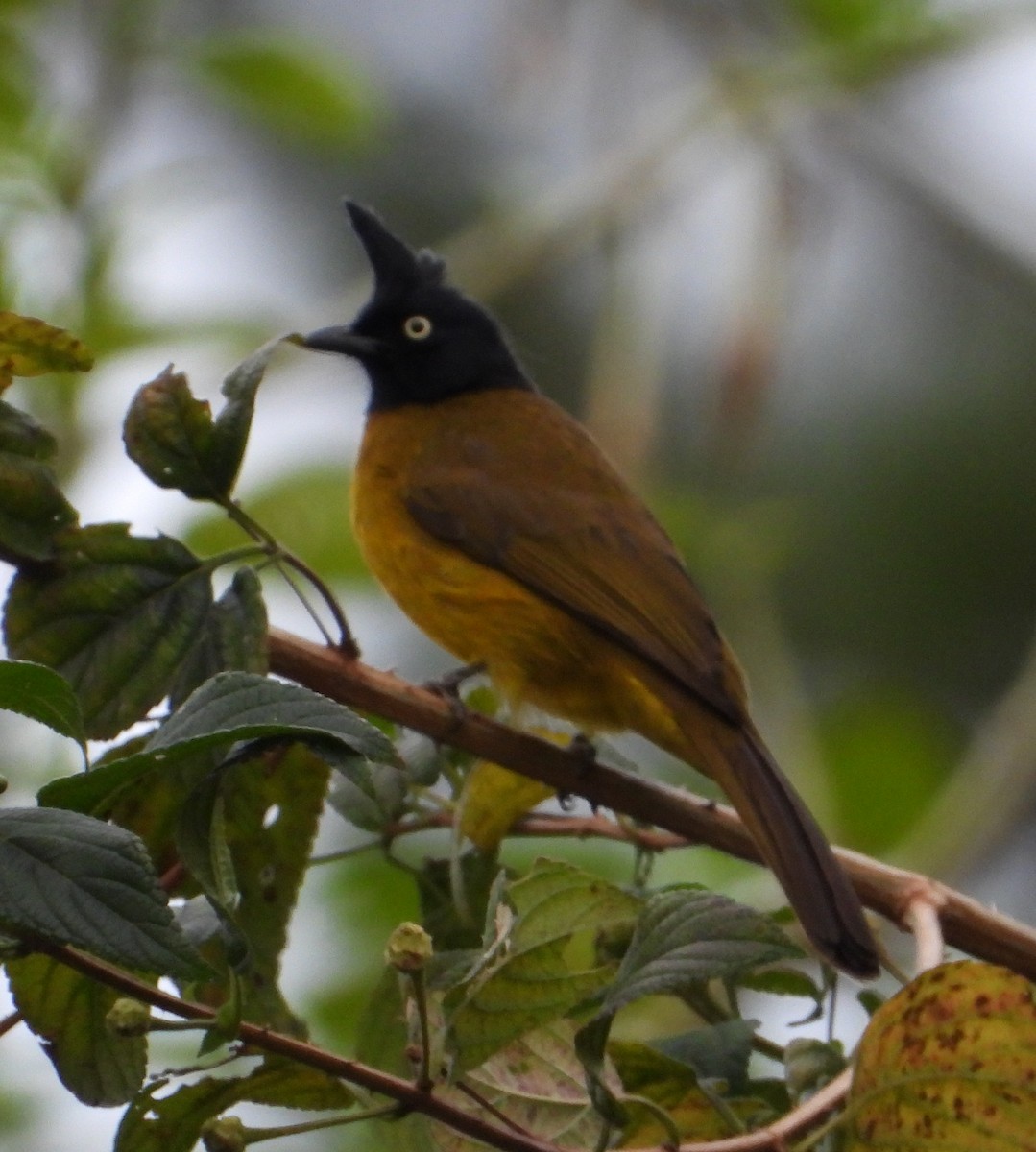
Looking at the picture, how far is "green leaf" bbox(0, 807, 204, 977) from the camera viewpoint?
136 cm

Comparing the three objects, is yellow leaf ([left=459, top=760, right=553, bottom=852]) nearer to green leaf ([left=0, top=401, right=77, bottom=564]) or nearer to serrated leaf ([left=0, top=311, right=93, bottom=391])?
green leaf ([left=0, top=401, right=77, bottom=564])

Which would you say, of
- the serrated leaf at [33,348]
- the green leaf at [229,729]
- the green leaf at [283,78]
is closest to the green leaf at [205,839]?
the green leaf at [229,729]

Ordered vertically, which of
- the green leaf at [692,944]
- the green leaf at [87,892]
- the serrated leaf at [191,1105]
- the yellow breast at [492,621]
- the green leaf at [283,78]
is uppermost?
the green leaf at [283,78]

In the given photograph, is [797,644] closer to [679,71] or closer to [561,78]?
[679,71]

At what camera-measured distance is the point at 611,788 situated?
7.63ft

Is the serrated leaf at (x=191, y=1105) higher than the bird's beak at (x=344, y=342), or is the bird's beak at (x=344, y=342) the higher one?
the bird's beak at (x=344, y=342)

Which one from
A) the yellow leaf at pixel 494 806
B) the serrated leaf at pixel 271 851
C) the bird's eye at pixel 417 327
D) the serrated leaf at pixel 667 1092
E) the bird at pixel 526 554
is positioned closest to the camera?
the serrated leaf at pixel 667 1092

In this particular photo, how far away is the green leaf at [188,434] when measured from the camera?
200cm

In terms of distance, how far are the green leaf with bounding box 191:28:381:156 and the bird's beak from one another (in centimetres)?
45

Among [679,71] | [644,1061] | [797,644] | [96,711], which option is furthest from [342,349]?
[797,644]

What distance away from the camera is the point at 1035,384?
→ 969 centimetres

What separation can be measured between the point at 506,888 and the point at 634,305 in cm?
242

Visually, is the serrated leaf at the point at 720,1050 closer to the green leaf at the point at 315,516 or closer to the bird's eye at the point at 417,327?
the green leaf at the point at 315,516

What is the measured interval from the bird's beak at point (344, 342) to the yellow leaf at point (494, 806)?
1.99 meters
